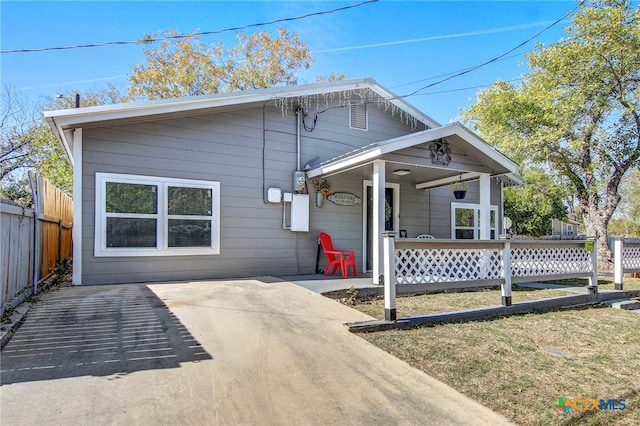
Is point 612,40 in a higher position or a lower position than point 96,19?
higher

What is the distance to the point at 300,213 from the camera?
753 cm

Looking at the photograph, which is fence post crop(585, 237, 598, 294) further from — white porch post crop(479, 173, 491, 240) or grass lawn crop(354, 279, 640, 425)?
white porch post crop(479, 173, 491, 240)

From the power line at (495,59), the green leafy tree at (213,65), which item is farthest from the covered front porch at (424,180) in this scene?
the green leafy tree at (213,65)

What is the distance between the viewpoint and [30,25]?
746 centimetres

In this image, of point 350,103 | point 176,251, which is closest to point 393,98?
point 350,103

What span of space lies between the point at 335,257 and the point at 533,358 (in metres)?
4.58

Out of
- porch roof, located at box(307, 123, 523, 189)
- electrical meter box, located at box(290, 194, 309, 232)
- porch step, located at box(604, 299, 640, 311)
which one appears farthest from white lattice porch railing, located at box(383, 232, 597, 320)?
electrical meter box, located at box(290, 194, 309, 232)

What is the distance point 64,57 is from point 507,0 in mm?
10502

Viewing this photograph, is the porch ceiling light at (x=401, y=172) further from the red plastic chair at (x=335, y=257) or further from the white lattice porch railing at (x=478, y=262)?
the white lattice porch railing at (x=478, y=262)

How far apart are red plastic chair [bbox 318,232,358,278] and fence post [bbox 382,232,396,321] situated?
2832 millimetres

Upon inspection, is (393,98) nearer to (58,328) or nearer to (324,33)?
(324,33)

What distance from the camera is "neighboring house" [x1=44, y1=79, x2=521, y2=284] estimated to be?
597cm

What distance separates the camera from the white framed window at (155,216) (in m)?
5.99

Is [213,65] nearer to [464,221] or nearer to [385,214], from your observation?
[385,214]
